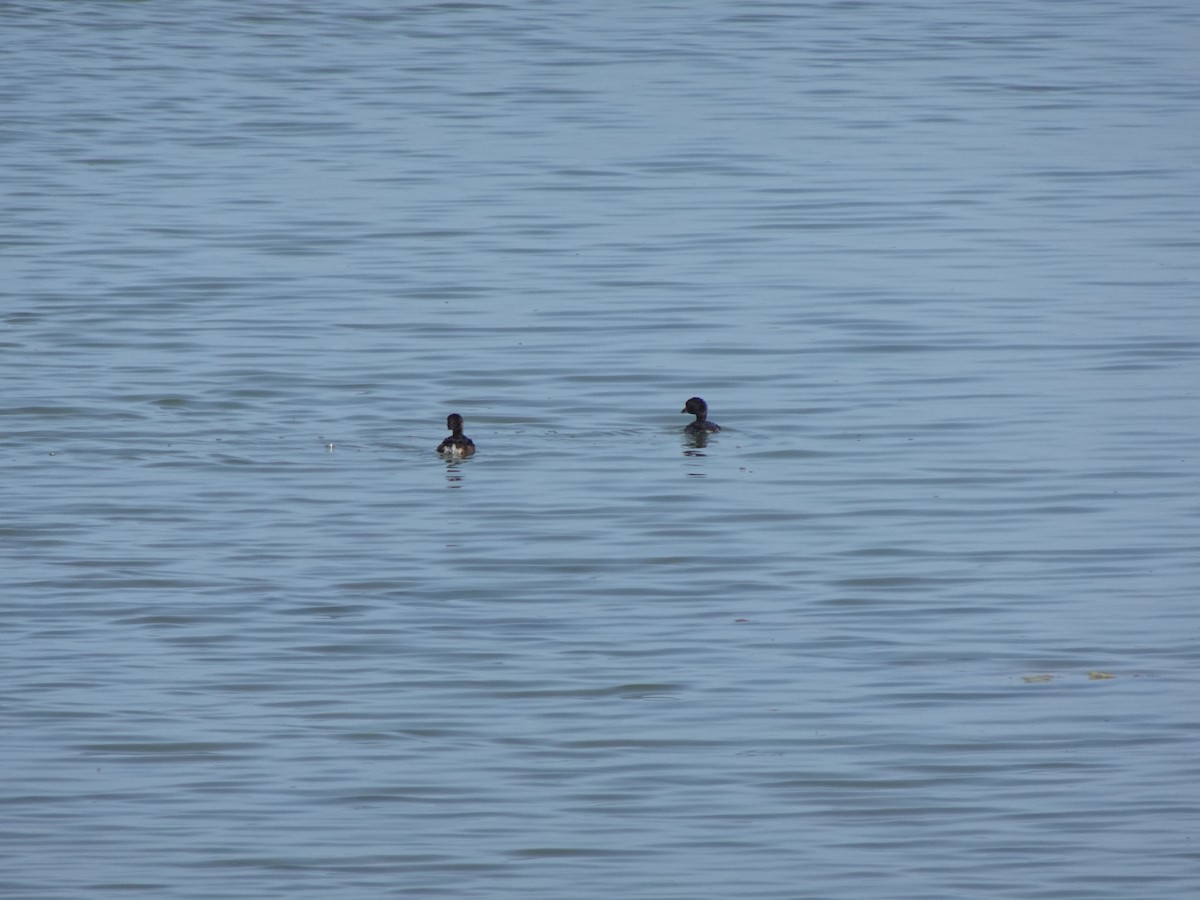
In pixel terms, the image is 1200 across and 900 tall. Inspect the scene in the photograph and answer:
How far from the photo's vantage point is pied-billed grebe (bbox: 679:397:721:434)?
50.2 feet

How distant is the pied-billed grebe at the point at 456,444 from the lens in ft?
47.8

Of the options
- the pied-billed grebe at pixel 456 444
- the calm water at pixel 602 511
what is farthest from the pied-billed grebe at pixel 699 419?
the pied-billed grebe at pixel 456 444

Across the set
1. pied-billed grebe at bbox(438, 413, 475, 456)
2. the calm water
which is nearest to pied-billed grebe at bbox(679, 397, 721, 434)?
the calm water

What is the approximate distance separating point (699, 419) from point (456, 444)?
1738 mm

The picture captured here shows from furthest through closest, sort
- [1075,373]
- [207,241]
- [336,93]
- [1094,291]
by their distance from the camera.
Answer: [336,93]
[207,241]
[1094,291]
[1075,373]

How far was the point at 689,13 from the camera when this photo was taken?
44031 millimetres

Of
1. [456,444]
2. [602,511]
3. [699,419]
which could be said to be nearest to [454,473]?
[456,444]

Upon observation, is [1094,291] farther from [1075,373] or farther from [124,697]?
[124,697]

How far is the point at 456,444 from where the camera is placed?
14578mm

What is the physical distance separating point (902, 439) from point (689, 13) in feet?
97.1

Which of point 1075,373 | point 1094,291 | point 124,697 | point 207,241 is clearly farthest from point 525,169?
point 124,697

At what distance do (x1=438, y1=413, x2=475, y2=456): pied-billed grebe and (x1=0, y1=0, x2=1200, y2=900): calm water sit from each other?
0.69 ft

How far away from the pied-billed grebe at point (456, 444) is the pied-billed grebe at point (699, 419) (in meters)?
1.51

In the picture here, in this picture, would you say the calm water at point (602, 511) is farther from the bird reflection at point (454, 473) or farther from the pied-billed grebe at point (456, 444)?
the pied-billed grebe at point (456, 444)
